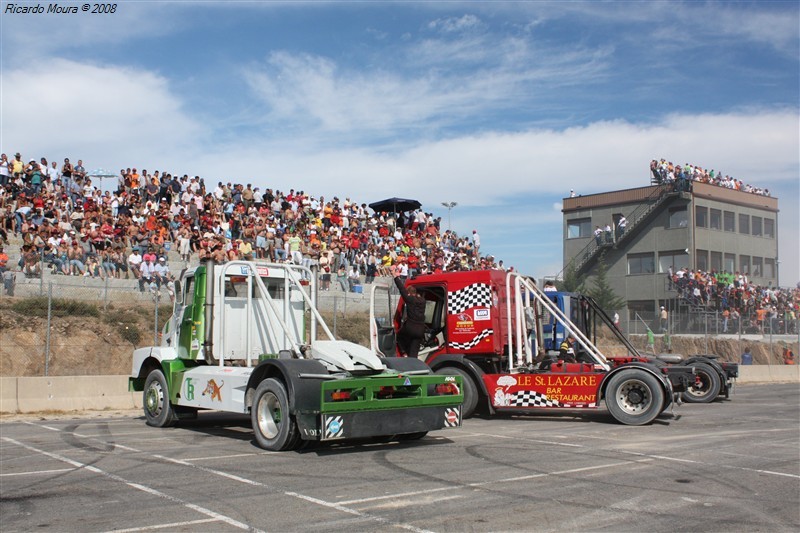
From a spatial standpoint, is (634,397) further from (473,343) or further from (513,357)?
(473,343)

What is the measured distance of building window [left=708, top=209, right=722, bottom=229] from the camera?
168 ft

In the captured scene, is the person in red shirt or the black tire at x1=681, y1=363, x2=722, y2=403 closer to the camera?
the black tire at x1=681, y1=363, x2=722, y2=403

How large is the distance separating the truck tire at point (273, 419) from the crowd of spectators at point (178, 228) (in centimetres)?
918

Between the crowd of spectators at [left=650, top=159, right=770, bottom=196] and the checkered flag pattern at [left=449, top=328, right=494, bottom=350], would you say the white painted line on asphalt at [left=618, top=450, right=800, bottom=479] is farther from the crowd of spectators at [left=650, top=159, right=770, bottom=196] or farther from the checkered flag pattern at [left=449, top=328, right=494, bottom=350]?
the crowd of spectators at [left=650, top=159, right=770, bottom=196]

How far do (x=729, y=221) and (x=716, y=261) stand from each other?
3.15 metres

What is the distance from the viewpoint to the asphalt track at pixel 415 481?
6562 millimetres

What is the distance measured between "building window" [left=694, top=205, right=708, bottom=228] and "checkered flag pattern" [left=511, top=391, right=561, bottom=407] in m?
39.5

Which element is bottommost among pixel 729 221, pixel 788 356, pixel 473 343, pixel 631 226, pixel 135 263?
pixel 788 356

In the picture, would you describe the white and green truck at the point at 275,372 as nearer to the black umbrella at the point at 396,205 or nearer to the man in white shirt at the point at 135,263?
the man in white shirt at the point at 135,263

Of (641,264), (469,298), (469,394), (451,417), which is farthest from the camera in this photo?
(641,264)

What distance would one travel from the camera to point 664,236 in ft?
166

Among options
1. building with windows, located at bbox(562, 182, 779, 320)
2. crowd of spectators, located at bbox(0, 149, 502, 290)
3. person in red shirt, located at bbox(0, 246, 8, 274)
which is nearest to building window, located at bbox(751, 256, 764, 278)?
building with windows, located at bbox(562, 182, 779, 320)

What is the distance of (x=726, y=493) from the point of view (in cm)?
769

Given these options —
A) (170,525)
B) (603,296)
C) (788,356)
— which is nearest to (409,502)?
(170,525)
